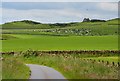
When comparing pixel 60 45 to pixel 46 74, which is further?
pixel 60 45

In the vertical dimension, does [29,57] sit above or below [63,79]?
below

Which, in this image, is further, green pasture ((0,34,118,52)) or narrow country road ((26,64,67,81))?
green pasture ((0,34,118,52))

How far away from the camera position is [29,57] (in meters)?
65.6

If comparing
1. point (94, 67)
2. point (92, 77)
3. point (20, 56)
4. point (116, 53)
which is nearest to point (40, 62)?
point (20, 56)

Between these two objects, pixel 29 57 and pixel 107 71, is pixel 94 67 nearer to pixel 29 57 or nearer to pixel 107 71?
pixel 107 71

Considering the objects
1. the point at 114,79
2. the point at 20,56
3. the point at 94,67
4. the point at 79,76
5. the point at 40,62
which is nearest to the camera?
the point at 114,79

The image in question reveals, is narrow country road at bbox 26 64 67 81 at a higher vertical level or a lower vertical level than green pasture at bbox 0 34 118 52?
higher

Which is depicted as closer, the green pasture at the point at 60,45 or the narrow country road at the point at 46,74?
the narrow country road at the point at 46,74

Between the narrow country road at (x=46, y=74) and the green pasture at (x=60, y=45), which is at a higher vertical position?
the narrow country road at (x=46, y=74)

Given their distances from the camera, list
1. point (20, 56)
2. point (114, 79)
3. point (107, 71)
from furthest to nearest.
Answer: point (20, 56), point (107, 71), point (114, 79)

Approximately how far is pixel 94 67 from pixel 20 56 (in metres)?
34.3

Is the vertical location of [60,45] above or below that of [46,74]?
below

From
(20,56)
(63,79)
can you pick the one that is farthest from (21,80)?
(20,56)

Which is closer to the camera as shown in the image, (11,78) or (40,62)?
(11,78)
